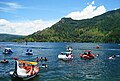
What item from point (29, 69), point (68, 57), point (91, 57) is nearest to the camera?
point (29, 69)

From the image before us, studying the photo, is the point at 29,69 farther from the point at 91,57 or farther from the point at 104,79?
the point at 91,57

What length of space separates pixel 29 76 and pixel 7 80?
6613 mm

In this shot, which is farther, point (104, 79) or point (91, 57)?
point (91, 57)

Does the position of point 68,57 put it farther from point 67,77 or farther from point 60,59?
point 67,77

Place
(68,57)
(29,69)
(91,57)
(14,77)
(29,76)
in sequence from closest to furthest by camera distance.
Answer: (14,77) < (29,76) < (29,69) < (68,57) < (91,57)

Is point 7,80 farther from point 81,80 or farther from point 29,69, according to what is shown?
point 81,80

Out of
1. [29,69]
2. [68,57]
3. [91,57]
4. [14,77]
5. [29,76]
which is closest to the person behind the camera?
[14,77]

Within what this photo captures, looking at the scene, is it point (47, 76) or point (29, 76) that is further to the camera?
point (47, 76)

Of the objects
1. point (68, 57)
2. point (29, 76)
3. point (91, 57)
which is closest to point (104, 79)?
point (29, 76)

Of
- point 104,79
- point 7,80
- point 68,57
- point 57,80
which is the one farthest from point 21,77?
point 68,57

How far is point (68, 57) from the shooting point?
129m

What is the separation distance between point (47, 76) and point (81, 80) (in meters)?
11.7

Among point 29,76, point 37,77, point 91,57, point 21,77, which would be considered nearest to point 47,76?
point 37,77

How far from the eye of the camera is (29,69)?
231 ft
